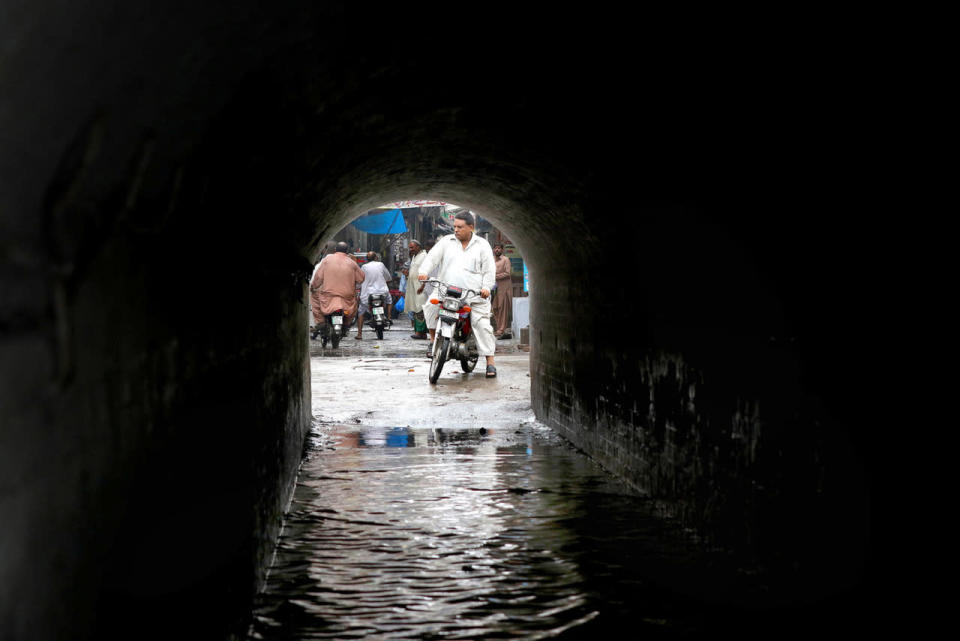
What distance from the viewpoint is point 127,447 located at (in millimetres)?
1869

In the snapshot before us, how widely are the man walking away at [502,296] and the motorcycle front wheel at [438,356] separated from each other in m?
6.65

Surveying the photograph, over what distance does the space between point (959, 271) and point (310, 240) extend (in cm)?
478

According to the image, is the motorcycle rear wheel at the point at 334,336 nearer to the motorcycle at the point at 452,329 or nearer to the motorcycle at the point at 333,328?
the motorcycle at the point at 333,328

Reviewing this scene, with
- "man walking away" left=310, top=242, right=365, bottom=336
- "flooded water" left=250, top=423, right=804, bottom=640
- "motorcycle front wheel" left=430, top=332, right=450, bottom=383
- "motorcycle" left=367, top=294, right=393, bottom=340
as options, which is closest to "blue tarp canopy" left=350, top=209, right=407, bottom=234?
"motorcycle" left=367, top=294, right=393, bottom=340

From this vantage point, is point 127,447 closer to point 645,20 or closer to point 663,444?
point 645,20

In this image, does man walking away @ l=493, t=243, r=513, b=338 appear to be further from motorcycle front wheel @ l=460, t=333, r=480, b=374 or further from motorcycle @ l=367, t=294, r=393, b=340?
motorcycle front wheel @ l=460, t=333, r=480, b=374

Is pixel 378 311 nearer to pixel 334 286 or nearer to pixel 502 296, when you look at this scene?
pixel 502 296

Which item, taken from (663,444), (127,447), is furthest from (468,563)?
(127,447)

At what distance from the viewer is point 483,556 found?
13.9 ft

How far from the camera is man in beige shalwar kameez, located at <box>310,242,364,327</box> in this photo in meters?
15.5

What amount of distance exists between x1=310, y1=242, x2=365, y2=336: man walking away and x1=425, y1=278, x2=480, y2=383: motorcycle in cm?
455

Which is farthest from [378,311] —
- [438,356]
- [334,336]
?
[438,356]

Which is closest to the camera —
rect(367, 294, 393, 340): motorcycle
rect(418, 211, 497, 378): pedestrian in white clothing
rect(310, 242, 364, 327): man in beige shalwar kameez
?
rect(418, 211, 497, 378): pedestrian in white clothing

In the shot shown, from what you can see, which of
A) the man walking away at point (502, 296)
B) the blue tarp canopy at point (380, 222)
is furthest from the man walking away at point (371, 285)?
the blue tarp canopy at point (380, 222)
